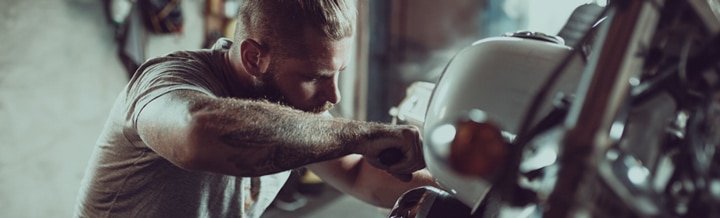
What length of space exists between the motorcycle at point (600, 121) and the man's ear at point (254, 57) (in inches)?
25.8

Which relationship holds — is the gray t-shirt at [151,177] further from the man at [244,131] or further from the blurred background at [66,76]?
the blurred background at [66,76]

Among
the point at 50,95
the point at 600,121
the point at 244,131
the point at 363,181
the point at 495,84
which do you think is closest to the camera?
the point at 600,121

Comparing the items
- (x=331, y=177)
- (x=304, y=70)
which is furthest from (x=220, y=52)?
(x=331, y=177)

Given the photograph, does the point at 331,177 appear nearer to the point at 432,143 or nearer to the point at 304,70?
the point at 304,70

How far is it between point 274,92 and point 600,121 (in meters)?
1.03

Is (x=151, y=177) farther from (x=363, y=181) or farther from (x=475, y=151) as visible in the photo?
(x=475, y=151)

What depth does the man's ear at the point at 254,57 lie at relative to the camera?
1.41m

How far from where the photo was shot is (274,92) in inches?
56.7

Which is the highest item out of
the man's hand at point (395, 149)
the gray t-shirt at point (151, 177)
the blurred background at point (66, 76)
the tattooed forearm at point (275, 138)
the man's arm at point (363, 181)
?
the tattooed forearm at point (275, 138)

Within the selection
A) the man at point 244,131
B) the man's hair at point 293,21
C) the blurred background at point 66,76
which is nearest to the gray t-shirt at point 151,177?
the man at point 244,131

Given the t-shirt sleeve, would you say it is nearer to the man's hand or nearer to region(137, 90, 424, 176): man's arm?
region(137, 90, 424, 176): man's arm

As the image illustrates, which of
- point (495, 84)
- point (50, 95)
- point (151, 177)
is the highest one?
point (495, 84)

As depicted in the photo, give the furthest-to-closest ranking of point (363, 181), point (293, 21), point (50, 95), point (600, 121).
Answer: point (50, 95) < point (363, 181) < point (293, 21) < point (600, 121)

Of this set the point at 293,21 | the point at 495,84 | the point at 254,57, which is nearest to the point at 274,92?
the point at 254,57
